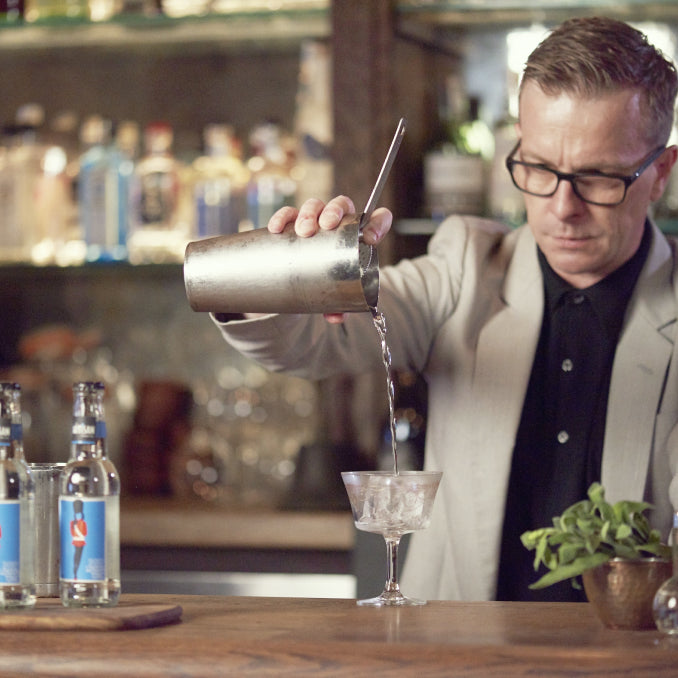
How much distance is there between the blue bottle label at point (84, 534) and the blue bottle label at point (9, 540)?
0.04 m

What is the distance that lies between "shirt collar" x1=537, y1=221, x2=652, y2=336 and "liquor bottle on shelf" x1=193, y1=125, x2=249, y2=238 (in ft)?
3.32

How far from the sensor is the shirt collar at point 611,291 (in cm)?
175

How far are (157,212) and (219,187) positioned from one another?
151mm

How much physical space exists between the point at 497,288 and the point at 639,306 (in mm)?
219

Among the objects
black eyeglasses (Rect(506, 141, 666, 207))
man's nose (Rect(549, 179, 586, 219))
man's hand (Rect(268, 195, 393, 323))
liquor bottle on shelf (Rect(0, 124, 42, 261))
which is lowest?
man's hand (Rect(268, 195, 393, 323))

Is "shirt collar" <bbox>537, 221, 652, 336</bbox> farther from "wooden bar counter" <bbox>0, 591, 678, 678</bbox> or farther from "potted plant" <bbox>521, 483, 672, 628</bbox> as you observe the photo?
"wooden bar counter" <bbox>0, 591, 678, 678</bbox>

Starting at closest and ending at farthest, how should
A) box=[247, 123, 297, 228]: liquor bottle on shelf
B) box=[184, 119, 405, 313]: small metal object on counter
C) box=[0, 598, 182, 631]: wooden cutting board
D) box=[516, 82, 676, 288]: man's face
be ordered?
1. box=[0, 598, 182, 631]: wooden cutting board
2. box=[184, 119, 405, 313]: small metal object on counter
3. box=[516, 82, 676, 288]: man's face
4. box=[247, 123, 297, 228]: liquor bottle on shelf

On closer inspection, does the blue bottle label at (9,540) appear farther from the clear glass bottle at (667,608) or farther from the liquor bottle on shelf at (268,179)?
the liquor bottle on shelf at (268,179)

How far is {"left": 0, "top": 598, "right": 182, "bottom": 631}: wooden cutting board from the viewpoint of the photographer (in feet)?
3.59

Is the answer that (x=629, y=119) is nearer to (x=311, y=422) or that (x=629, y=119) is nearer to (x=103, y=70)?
(x=311, y=422)

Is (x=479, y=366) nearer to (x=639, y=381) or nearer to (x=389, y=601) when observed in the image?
(x=639, y=381)

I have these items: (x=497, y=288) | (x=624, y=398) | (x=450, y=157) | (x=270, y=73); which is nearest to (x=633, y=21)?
(x=450, y=157)

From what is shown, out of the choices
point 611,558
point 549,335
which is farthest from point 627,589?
point 549,335

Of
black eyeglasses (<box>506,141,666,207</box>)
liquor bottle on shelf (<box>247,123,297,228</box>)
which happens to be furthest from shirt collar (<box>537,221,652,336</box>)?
liquor bottle on shelf (<box>247,123,297,228</box>)
